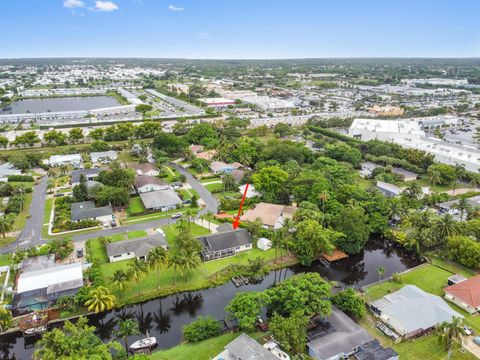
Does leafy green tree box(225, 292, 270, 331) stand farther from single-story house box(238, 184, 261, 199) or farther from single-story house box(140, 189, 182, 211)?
single-story house box(238, 184, 261, 199)

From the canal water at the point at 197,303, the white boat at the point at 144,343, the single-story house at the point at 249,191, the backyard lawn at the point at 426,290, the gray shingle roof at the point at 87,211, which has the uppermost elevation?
the gray shingle roof at the point at 87,211

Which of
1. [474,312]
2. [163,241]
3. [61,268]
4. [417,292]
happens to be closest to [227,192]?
[163,241]

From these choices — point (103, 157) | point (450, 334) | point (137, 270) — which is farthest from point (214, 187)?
point (450, 334)

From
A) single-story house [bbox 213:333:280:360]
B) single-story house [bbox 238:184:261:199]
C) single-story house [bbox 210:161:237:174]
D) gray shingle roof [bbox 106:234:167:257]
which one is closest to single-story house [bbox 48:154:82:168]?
single-story house [bbox 210:161:237:174]

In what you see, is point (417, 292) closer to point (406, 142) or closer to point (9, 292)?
point (9, 292)

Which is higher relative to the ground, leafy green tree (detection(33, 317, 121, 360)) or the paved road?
leafy green tree (detection(33, 317, 121, 360))

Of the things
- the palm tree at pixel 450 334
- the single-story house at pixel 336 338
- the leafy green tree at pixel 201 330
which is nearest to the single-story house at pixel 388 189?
the palm tree at pixel 450 334

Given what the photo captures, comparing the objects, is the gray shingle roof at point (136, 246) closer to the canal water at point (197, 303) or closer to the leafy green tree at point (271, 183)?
the canal water at point (197, 303)
